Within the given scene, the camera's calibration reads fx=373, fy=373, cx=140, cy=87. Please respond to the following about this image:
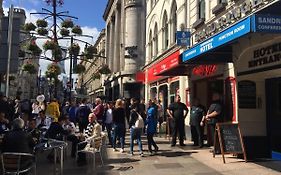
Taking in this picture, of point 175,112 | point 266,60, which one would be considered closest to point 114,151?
point 175,112

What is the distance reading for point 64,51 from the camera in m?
15.8

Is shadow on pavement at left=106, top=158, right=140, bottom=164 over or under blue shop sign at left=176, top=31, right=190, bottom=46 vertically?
under

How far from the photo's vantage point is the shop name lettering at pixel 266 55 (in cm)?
901

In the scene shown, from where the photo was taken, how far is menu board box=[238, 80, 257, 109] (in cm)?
1032

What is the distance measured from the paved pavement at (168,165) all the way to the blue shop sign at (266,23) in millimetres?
3229

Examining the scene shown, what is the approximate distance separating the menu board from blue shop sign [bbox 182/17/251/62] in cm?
162

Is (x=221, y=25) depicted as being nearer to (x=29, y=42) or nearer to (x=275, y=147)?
(x=275, y=147)

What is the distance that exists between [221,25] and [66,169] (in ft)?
19.5

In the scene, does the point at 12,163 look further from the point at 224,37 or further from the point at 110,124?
the point at 110,124

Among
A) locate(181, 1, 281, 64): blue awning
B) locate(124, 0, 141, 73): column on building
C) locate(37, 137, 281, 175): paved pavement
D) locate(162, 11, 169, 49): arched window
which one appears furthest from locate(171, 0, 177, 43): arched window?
Result: locate(124, 0, 141, 73): column on building

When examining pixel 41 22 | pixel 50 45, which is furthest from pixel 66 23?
pixel 50 45

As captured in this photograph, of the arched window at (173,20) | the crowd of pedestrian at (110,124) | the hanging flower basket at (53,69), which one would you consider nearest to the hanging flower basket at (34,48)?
A: the hanging flower basket at (53,69)

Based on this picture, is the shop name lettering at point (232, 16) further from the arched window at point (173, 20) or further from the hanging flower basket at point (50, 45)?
the hanging flower basket at point (50, 45)

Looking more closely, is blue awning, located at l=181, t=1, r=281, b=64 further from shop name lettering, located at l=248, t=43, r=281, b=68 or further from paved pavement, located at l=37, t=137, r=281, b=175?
paved pavement, located at l=37, t=137, r=281, b=175
